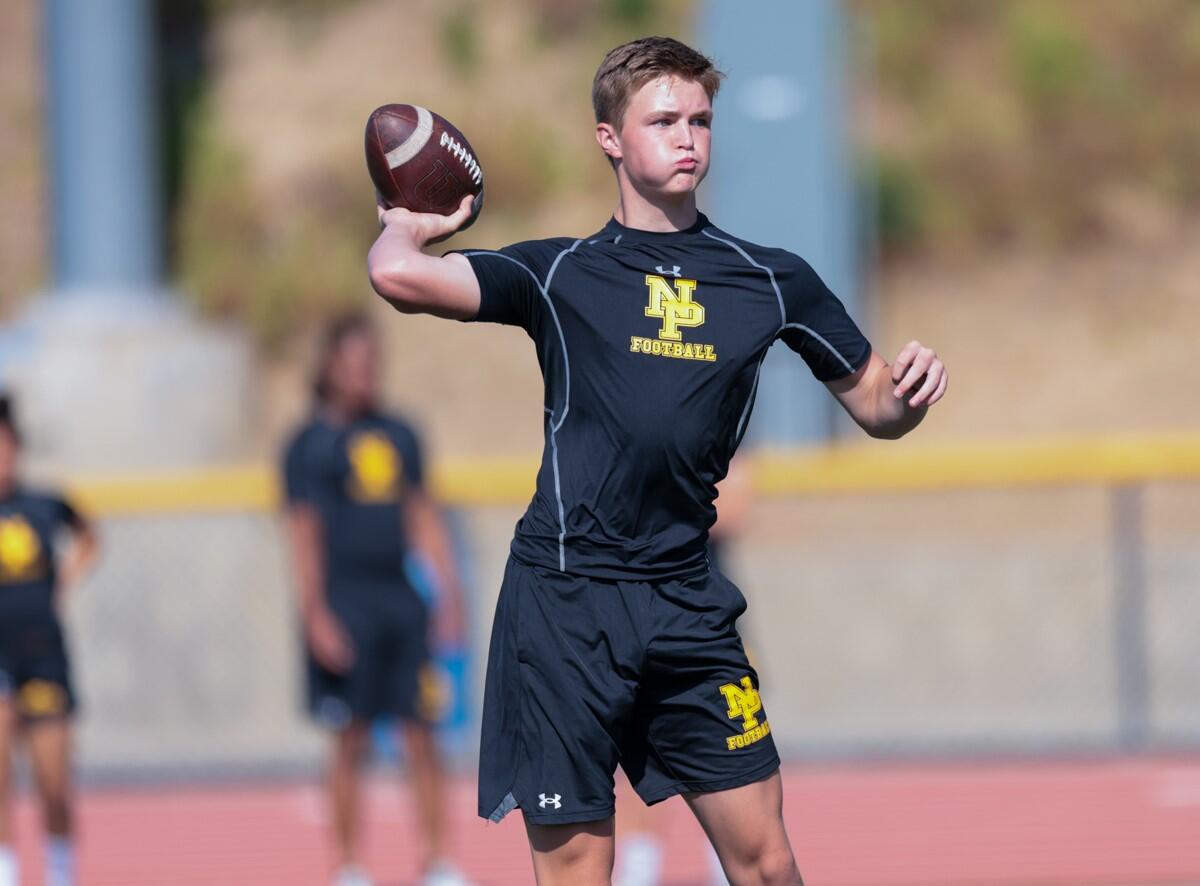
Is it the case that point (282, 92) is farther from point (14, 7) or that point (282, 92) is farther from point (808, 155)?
point (808, 155)

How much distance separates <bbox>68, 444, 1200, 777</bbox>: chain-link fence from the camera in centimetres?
1138

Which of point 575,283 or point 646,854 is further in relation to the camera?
point 646,854

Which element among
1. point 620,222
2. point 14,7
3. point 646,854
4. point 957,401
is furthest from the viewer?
point 14,7

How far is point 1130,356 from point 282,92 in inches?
367

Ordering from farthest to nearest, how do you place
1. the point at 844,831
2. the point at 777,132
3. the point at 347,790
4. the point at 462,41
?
the point at 462,41 < the point at 777,132 < the point at 844,831 < the point at 347,790

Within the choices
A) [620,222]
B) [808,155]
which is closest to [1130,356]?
[808,155]

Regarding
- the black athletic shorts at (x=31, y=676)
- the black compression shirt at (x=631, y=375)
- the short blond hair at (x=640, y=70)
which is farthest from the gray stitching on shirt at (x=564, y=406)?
the black athletic shorts at (x=31, y=676)

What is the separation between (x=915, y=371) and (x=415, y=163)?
108 centimetres

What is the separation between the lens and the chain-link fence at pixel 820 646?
37.3 ft

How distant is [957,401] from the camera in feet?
59.7

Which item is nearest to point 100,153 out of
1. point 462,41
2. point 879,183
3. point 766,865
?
point 462,41

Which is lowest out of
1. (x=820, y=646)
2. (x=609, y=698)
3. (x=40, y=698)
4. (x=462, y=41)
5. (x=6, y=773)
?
(x=820, y=646)

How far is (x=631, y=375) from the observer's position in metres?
3.97

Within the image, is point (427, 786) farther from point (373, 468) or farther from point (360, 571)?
point (373, 468)
